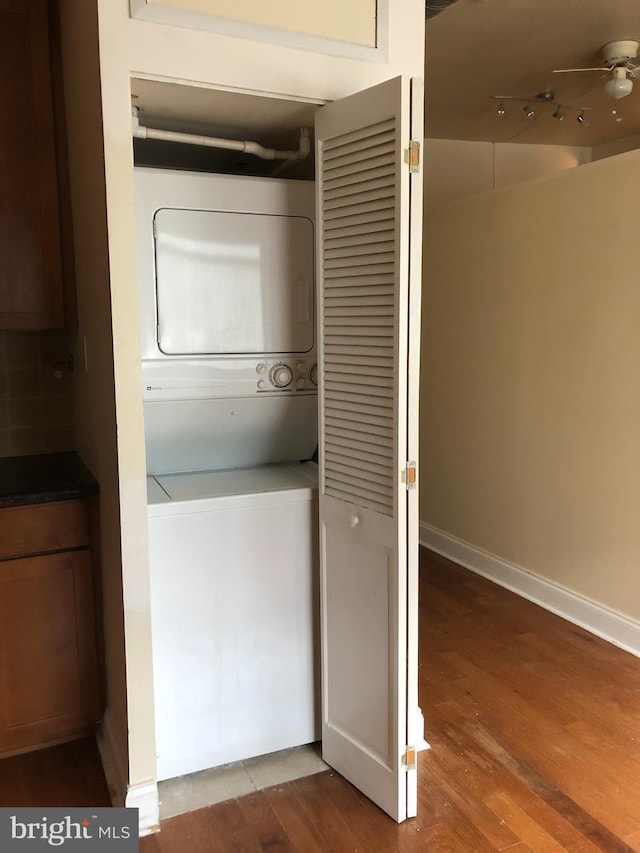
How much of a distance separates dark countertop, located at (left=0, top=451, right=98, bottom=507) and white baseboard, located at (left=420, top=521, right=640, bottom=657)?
220 cm

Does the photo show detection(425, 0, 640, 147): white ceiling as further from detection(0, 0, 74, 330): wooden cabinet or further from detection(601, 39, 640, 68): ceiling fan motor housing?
detection(0, 0, 74, 330): wooden cabinet

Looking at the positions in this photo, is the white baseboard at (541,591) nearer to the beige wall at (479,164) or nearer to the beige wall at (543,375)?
the beige wall at (543,375)

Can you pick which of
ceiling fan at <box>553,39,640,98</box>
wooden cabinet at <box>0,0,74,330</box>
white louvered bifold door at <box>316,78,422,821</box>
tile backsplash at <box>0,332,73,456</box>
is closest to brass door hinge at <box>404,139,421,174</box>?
white louvered bifold door at <box>316,78,422,821</box>

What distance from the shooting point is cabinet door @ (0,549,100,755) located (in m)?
2.14

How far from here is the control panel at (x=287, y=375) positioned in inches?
86.1

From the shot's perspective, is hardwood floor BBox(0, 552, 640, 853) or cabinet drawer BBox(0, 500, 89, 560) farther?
cabinet drawer BBox(0, 500, 89, 560)

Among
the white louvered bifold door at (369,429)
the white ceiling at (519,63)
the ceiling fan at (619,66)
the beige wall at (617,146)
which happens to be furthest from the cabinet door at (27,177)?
the beige wall at (617,146)

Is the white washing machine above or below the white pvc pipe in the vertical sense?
below

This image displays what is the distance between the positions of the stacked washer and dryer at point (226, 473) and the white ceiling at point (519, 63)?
128cm

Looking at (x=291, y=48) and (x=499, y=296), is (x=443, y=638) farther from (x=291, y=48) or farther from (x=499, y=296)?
(x=291, y=48)

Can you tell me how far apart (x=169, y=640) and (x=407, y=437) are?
91cm

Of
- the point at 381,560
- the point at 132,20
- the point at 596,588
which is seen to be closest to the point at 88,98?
the point at 132,20

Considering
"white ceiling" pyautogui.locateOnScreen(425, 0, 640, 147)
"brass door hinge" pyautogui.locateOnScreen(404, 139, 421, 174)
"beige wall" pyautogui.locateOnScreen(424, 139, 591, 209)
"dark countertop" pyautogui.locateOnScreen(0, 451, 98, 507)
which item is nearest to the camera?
"brass door hinge" pyautogui.locateOnScreen(404, 139, 421, 174)

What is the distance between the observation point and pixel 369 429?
74.0 inches
